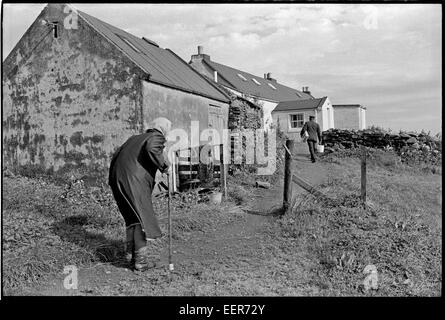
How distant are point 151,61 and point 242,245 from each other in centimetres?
848

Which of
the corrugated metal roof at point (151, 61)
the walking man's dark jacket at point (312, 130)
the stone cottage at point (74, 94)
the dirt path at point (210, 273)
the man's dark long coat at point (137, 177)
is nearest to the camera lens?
the dirt path at point (210, 273)

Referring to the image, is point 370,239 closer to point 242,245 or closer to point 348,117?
point 242,245

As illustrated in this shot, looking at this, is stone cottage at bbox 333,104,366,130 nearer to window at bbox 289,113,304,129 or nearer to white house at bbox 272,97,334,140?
white house at bbox 272,97,334,140

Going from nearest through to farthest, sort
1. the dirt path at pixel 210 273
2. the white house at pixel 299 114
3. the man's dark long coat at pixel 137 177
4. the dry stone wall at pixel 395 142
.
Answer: the dirt path at pixel 210 273 < the man's dark long coat at pixel 137 177 < the dry stone wall at pixel 395 142 < the white house at pixel 299 114

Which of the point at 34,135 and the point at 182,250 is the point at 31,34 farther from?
the point at 182,250

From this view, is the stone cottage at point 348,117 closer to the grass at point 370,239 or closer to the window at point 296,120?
the window at point 296,120

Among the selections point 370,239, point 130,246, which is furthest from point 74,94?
point 370,239

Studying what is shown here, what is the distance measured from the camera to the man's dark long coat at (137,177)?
532cm

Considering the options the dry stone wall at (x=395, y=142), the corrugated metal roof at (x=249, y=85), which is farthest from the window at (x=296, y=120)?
the dry stone wall at (x=395, y=142)

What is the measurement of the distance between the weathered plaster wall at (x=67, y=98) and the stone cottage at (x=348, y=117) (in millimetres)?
12718

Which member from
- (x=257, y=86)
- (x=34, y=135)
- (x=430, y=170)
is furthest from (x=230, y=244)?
(x=257, y=86)

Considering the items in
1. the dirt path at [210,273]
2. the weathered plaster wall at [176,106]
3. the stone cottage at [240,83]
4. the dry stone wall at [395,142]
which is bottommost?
the dirt path at [210,273]
